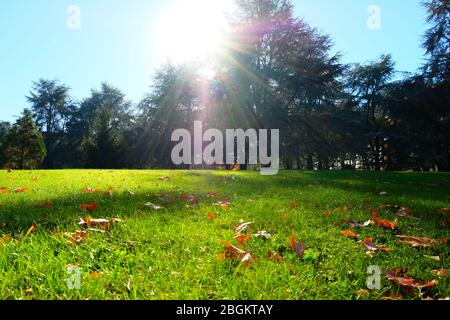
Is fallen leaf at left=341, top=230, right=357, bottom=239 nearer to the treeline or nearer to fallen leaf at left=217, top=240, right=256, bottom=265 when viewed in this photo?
fallen leaf at left=217, top=240, right=256, bottom=265

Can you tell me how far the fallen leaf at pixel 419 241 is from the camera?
9.39 feet

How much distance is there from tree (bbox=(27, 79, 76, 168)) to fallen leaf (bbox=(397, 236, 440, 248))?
48.8 m

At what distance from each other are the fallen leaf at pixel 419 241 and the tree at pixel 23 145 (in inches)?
1474

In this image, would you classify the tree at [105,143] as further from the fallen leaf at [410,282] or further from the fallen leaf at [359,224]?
the fallen leaf at [410,282]

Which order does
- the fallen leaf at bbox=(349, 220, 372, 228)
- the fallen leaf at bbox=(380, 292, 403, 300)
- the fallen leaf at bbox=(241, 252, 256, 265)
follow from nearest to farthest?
the fallen leaf at bbox=(380, 292, 403, 300) → the fallen leaf at bbox=(241, 252, 256, 265) → the fallen leaf at bbox=(349, 220, 372, 228)

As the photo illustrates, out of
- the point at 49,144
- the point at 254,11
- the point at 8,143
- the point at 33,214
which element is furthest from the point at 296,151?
the point at 49,144

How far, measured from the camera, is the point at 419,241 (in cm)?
297

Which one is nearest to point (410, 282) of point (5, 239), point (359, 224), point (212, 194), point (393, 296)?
point (393, 296)

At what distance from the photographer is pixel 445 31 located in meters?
23.5

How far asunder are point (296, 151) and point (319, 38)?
938cm

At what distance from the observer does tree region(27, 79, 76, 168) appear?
151 ft

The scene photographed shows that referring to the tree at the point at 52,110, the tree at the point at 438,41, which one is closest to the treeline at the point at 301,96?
the tree at the point at 438,41

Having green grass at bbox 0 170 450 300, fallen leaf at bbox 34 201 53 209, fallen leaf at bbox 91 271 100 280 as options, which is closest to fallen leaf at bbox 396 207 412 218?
green grass at bbox 0 170 450 300
